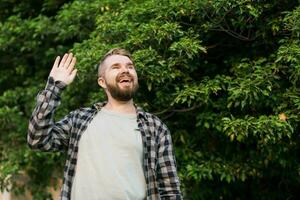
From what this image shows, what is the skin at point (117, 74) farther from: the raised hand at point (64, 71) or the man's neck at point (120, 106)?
the raised hand at point (64, 71)

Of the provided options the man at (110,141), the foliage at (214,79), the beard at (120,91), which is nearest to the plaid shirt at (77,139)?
the man at (110,141)

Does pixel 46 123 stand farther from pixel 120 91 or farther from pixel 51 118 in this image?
pixel 120 91

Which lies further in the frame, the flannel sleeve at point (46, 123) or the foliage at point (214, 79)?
the foliage at point (214, 79)

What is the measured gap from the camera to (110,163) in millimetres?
2688

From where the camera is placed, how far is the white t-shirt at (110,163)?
2654 millimetres

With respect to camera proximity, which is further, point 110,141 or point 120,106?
point 120,106

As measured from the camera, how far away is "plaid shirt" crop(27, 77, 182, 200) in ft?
8.96

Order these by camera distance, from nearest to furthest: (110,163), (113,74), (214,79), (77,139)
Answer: (110,163)
(77,139)
(113,74)
(214,79)

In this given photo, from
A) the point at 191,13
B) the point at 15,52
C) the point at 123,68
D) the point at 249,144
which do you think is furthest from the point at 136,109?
the point at 15,52

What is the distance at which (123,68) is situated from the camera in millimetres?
2924

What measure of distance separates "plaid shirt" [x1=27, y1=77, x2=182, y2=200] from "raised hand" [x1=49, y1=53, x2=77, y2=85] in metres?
0.04

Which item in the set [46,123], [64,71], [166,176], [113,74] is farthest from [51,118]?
[166,176]

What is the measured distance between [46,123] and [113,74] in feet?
1.45

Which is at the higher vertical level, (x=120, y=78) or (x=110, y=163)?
(x=120, y=78)
